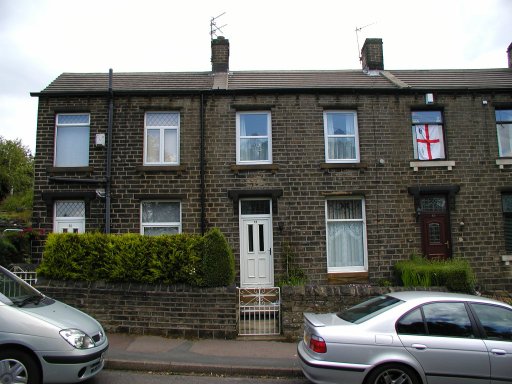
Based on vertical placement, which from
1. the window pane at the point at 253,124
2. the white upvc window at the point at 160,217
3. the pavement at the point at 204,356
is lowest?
the pavement at the point at 204,356

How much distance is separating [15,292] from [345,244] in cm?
901

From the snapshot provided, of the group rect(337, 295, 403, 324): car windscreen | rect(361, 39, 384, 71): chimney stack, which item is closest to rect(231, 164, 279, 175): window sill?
rect(361, 39, 384, 71): chimney stack

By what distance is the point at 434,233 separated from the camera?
12.3 meters

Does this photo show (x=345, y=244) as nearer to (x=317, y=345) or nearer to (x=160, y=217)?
(x=160, y=217)

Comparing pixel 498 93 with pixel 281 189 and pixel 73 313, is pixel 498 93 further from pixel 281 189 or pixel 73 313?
pixel 73 313

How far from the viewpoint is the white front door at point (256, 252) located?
1204 centimetres

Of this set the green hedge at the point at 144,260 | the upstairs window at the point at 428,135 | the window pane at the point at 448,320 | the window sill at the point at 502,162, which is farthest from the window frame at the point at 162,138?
the window sill at the point at 502,162

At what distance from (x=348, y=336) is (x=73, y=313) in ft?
12.8

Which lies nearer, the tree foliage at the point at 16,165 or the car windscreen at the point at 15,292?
the car windscreen at the point at 15,292

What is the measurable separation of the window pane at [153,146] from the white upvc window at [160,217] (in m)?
1.39

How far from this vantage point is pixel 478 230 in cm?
1225

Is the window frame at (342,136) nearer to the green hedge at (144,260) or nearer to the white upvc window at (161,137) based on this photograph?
the white upvc window at (161,137)

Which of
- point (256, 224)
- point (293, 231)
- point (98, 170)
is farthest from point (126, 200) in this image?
point (293, 231)

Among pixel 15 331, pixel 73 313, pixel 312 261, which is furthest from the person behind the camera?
pixel 312 261
